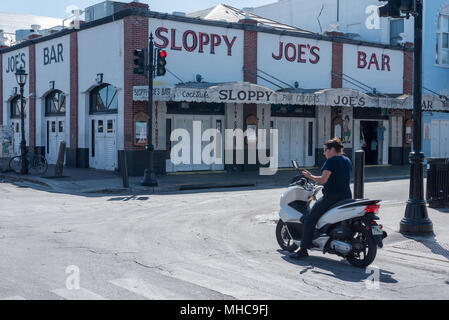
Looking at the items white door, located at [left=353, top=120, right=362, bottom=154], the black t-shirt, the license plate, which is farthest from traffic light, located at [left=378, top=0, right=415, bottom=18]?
white door, located at [left=353, top=120, right=362, bottom=154]

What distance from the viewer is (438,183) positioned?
1313 centimetres

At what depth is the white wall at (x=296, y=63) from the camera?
24922 mm

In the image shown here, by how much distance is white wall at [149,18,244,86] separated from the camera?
71.9 feet

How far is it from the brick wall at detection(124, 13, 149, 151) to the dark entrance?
41.0ft

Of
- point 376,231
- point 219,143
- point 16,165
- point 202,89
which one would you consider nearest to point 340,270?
point 376,231

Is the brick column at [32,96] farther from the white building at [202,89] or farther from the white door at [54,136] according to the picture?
the white door at [54,136]

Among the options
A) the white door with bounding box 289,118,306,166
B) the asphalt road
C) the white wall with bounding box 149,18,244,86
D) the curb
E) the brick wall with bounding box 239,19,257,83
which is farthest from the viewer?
the white door with bounding box 289,118,306,166

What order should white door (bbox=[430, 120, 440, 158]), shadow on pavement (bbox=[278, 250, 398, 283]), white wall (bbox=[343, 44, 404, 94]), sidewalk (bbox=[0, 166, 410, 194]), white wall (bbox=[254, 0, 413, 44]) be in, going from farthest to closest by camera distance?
white wall (bbox=[254, 0, 413, 44]) → white door (bbox=[430, 120, 440, 158]) → white wall (bbox=[343, 44, 404, 94]) → sidewalk (bbox=[0, 166, 410, 194]) → shadow on pavement (bbox=[278, 250, 398, 283])

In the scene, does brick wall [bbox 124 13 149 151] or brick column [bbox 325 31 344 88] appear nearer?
brick wall [bbox 124 13 149 151]

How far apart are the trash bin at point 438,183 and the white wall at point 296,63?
1258 cm

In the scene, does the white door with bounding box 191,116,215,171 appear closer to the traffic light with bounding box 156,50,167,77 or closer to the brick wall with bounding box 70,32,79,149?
the traffic light with bounding box 156,50,167,77

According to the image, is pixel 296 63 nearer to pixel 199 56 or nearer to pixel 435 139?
pixel 199 56

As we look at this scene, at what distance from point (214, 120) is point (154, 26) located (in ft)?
15.0
